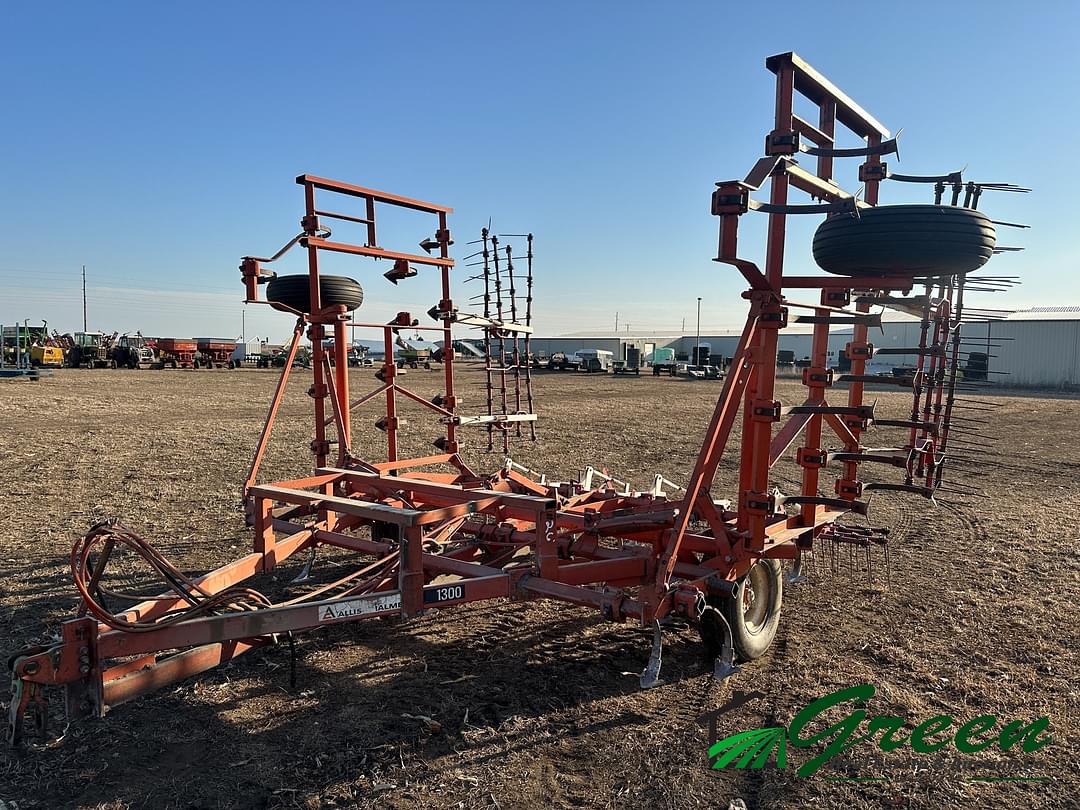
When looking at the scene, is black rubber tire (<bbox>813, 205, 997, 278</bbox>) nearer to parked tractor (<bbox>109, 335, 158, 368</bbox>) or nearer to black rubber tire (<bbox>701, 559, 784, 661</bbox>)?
black rubber tire (<bbox>701, 559, 784, 661</bbox>)

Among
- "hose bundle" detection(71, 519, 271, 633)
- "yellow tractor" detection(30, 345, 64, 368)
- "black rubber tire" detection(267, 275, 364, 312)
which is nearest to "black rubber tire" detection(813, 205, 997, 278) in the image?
"hose bundle" detection(71, 519, 271, 633)

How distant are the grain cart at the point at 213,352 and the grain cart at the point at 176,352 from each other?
1134 mm

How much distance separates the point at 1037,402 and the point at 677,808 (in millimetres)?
31798

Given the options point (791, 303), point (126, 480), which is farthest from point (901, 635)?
point (126, 480)

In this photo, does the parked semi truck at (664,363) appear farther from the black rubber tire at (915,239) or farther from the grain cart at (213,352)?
the black rubber tire at (915,239)

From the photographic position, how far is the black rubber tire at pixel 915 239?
171 inches

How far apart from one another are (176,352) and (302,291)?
1901 inches

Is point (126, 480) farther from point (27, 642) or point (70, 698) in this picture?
point (70, 698)

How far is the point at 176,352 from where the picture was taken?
49562 millimetres

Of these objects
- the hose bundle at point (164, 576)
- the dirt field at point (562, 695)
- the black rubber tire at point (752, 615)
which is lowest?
the dirt field at point (562, 695)

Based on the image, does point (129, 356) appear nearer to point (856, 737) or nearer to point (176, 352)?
point (176, 352)

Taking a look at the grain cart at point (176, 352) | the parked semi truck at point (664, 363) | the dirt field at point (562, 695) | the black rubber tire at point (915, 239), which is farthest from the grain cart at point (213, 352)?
the black rubber tire at point (915, 239)

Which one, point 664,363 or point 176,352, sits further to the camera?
point 664,363

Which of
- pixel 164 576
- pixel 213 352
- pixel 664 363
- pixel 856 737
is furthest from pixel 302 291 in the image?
pixel 213 352
